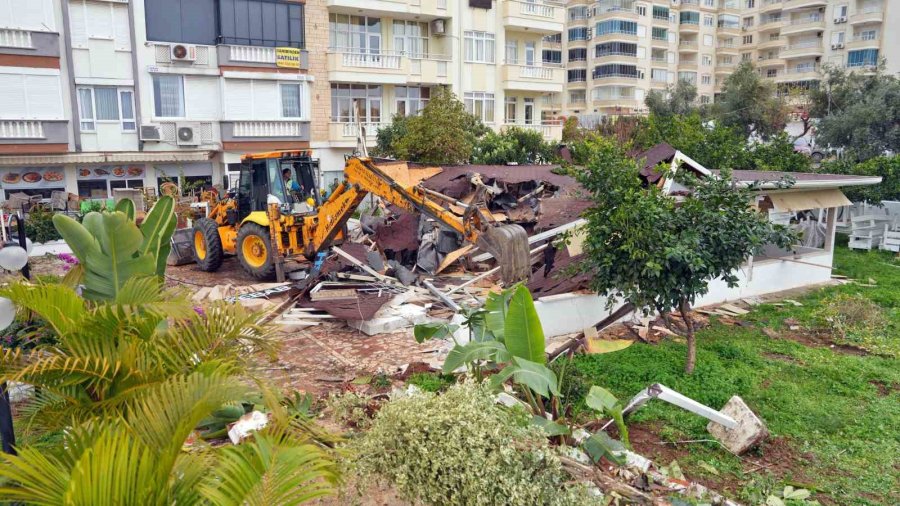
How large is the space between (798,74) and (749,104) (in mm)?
39030

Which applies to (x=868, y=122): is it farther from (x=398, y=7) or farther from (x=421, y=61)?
(x=398, y=7)

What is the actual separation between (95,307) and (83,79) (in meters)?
21.9

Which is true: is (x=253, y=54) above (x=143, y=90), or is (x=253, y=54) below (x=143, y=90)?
above

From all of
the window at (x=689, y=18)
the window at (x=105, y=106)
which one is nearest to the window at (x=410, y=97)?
the window at (x=105, y=106)

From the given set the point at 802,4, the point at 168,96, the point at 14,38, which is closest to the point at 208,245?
the point at 168,96

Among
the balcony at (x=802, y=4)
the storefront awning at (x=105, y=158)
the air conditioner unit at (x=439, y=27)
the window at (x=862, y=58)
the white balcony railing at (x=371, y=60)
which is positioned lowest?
the storefront awning at (x=105, y=158)

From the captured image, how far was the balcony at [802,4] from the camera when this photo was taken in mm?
61853

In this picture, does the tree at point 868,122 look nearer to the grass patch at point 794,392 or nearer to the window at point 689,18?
the grass patch at point 794,392

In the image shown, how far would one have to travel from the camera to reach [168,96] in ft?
82.2

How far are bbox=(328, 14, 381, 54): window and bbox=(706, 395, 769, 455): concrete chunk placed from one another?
82.4 feet

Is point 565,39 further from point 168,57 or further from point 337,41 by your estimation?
point 168,57

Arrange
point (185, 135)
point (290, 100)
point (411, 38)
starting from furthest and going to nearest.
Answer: point (411, 38)
point (290, 100)
point (185, 135)

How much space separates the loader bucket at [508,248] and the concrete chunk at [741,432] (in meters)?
4.10

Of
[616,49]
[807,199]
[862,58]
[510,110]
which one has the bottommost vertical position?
[807,199]
